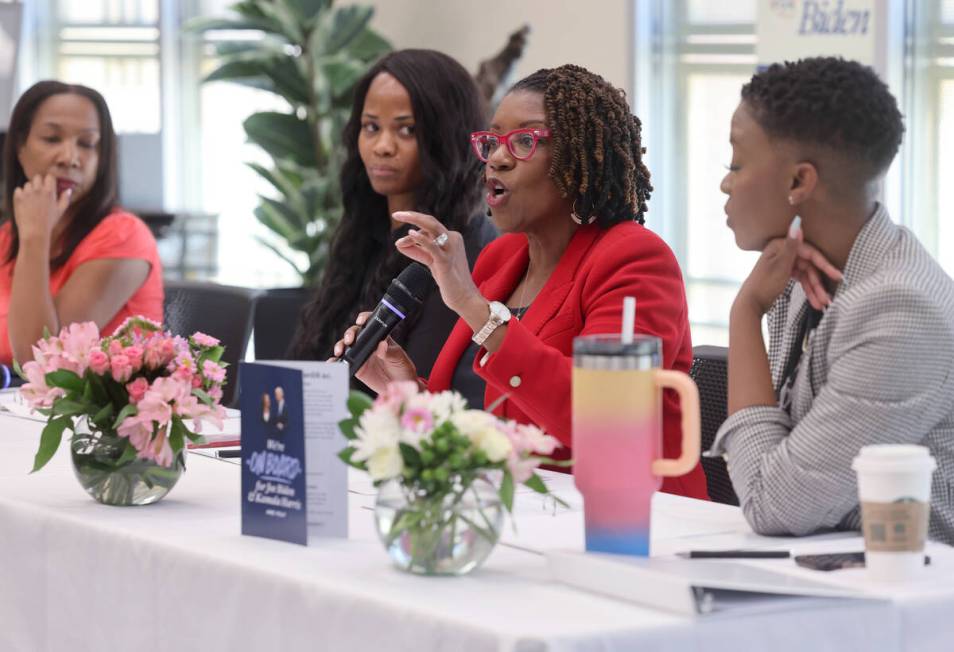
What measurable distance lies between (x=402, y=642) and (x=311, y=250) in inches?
175

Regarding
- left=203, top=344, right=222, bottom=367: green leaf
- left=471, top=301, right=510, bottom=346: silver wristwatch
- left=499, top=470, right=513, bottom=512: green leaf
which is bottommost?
left=499, top=470, right=513, bottom=512: green leaf

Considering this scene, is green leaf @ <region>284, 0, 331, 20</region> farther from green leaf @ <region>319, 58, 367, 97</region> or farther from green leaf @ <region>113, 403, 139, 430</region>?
green leaf @ <region>113, 403, 139, 430</region>

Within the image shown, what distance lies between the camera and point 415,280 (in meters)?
2.24

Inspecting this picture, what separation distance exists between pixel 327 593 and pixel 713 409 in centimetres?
122

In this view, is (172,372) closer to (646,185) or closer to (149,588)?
(149,588)

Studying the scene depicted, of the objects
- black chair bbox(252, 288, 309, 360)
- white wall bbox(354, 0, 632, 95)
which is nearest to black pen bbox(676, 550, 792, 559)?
black chair bbox(252, 288, 309, 360)

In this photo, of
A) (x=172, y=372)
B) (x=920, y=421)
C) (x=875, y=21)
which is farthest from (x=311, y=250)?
(x=920, y=421)

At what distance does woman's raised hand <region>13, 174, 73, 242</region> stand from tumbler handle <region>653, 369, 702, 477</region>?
238cm

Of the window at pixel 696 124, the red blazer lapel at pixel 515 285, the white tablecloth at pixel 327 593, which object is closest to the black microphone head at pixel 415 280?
the red blazer lapel at pixel 515 285

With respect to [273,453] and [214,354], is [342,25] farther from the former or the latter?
[273,453]

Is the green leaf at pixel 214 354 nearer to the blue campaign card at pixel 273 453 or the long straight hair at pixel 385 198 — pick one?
the blue campaign card at pixel 273 453

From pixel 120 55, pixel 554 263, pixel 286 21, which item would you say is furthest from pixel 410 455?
pixel 120 55

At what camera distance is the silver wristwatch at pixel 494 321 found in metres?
2.17

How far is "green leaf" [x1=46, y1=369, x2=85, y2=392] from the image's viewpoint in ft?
5.98
